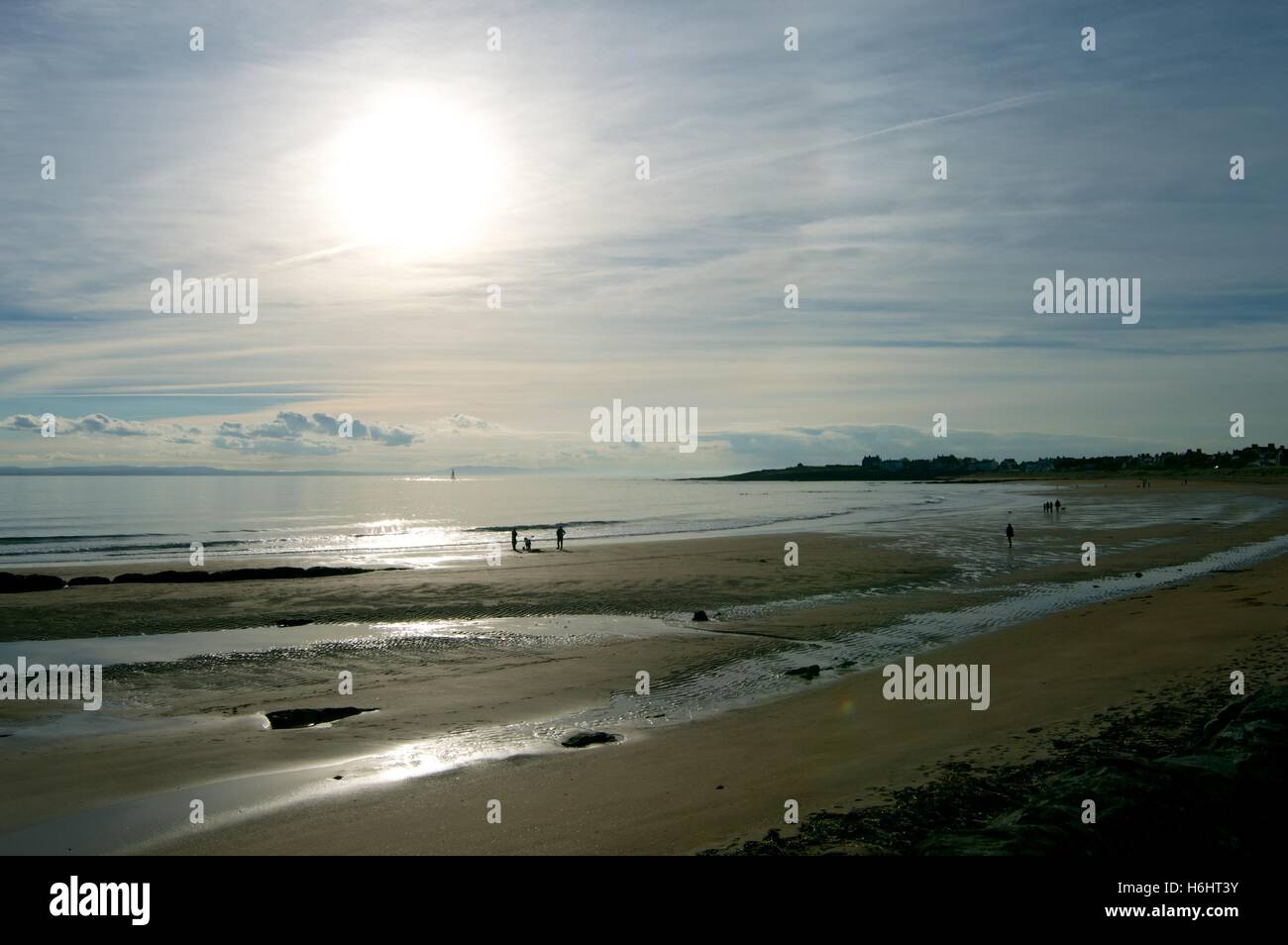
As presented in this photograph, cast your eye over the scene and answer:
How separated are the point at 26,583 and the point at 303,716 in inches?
942

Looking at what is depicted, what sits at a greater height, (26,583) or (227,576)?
(26,583)

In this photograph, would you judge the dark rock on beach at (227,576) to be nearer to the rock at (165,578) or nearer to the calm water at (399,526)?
the rock at (165,578)

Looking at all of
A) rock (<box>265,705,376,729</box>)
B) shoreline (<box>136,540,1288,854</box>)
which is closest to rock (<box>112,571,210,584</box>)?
rock (<box>265,705,376,729</box>)

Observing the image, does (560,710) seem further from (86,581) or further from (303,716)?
(86,581)

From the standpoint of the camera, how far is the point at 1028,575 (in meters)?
→ 31.6

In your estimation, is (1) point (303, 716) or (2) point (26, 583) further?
(2) point (26, 583)

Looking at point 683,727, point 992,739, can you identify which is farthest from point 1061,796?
point 683,727

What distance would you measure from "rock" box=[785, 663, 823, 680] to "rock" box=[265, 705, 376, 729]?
27.1 feet

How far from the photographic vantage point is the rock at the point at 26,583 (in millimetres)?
30172

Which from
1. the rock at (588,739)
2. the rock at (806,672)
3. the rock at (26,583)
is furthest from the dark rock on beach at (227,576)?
the rock at (588,739)

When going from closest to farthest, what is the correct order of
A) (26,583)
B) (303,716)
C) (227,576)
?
(303,716)
(26,583)
(227,576)

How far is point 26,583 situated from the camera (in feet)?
101

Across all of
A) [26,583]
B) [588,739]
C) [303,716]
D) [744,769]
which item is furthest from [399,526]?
[744,769]
